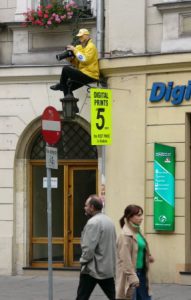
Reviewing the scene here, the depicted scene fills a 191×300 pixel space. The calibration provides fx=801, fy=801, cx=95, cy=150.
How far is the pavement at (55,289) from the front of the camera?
1322 centimetres

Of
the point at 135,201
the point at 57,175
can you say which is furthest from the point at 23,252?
the point at 135,201

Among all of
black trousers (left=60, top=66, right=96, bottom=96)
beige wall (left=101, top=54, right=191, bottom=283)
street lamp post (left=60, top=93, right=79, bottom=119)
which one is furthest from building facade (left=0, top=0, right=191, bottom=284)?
Answer: street lamp post (left=60, top=93, right=79, bottom=119)

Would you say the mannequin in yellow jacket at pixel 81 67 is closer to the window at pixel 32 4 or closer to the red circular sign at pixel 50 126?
the window at pixel 32 4

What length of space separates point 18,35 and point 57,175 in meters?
2.92

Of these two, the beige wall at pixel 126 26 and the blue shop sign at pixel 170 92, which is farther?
the beige wall at pixel 126 26

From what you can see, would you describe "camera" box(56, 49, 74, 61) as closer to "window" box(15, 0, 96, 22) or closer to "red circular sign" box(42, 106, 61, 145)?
"window" box(15, 0, 96, 22)

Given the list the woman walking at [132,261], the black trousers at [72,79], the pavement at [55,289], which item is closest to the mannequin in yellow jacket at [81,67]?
the black trousers at [72,79]

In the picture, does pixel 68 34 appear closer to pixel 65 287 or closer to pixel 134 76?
pixel 134 76

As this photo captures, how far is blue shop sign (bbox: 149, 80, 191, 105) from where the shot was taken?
46.8ft

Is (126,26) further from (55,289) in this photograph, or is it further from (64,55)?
(55,289)

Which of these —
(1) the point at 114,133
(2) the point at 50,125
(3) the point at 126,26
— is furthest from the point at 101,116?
(2) the point at 50,125

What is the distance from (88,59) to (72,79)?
48 cm

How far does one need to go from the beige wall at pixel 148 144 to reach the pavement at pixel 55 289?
637 millimetres

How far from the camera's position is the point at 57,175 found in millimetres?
16266
